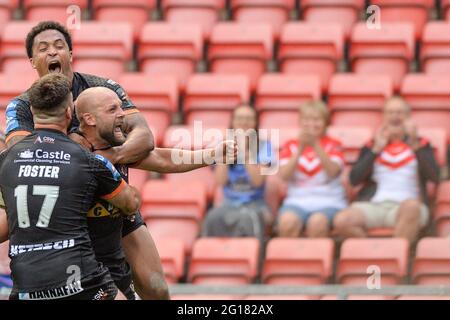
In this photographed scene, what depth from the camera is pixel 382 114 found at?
36.5ft

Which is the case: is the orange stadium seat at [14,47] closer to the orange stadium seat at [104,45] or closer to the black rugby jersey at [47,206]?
the orange stadium seat at [104,45]

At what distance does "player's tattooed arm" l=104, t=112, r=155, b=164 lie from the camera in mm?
6992

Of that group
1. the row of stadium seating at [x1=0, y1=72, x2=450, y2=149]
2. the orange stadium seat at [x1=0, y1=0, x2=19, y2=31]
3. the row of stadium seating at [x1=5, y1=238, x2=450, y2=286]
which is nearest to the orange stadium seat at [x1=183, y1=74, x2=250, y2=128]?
the row of stadium seating at [x1=0, y1=72, x2=450, y2=149]

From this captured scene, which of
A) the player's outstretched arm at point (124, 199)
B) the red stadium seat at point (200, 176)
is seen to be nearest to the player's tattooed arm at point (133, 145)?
the player's outstretched arm at point (124, 199)

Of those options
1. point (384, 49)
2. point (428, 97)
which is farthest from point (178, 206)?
point (384, 49)

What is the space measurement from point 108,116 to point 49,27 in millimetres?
765

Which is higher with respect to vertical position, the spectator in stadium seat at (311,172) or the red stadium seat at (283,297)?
the spectator in stadium seat at (311,172)

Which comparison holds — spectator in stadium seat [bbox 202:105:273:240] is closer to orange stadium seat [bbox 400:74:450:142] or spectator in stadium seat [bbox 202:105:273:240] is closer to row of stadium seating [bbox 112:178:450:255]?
row of stadium seating [bbox 112:178:450:255]

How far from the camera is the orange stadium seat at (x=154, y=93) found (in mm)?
11383

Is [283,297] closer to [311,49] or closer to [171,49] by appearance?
[311,49]

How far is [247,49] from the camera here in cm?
1185

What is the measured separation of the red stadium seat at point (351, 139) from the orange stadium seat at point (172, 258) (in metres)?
1.59

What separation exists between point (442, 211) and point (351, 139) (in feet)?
3.44

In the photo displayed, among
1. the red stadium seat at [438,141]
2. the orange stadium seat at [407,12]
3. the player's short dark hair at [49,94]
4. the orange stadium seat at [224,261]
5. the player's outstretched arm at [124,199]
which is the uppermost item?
the orange stadium seat at [407,12]
